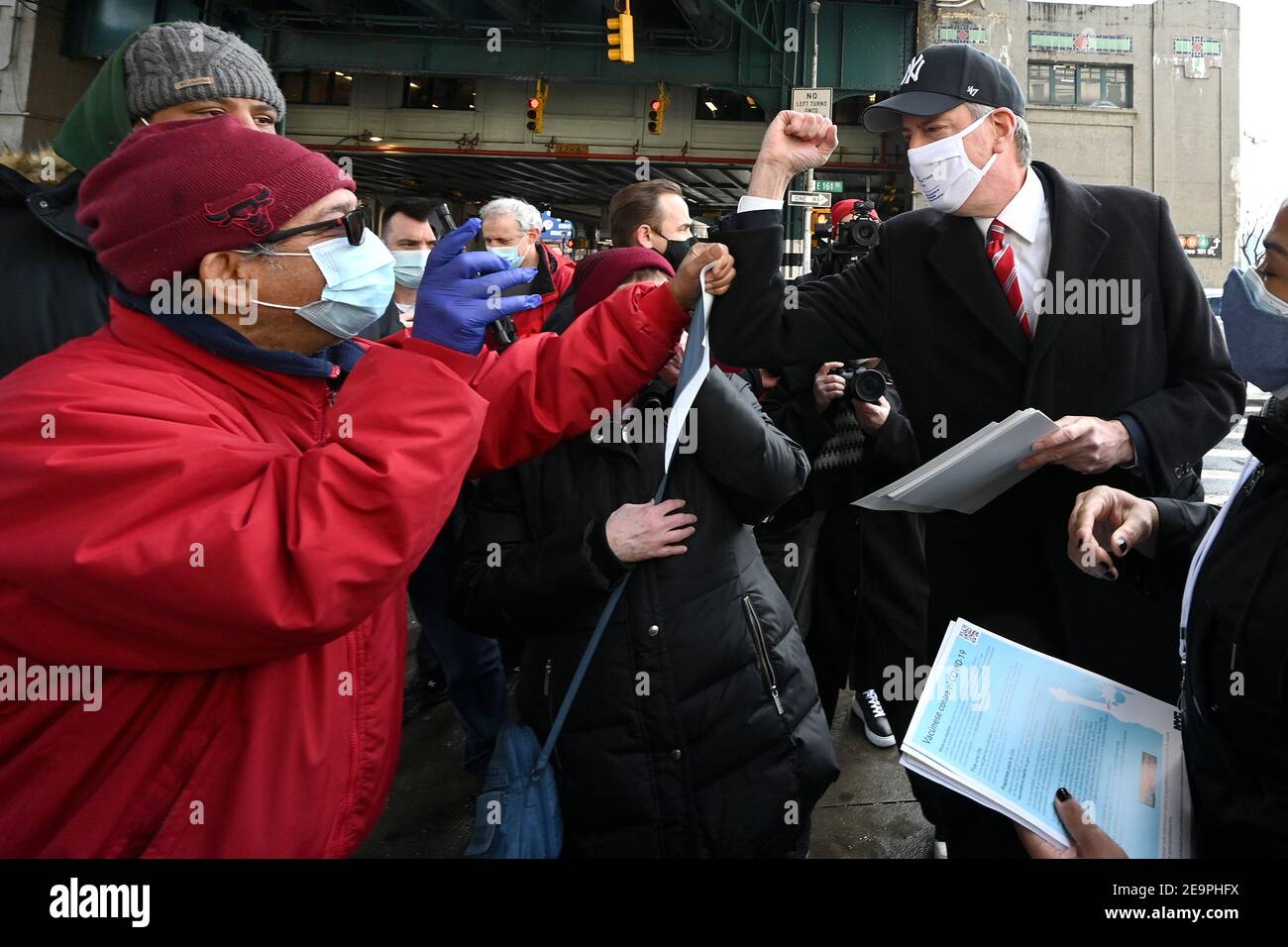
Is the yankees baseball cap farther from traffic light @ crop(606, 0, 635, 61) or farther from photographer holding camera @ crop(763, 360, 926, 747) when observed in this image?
traffic light @ crop(606, 0, 635, 61)

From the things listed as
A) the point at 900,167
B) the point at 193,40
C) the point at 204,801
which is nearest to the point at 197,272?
the point at 204,801

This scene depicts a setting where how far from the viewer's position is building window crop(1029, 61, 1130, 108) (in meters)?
20.0

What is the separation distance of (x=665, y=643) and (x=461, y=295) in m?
0.96

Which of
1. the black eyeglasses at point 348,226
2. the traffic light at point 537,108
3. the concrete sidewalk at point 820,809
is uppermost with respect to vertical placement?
the traffic light at point 537,108

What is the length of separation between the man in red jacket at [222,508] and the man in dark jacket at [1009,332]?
80 centimetres

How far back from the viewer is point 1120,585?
1691mm

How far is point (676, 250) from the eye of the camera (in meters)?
3.09

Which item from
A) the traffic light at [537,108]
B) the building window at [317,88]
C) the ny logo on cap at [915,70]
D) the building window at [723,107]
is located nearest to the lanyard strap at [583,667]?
the ny logo on cap at [915,70]

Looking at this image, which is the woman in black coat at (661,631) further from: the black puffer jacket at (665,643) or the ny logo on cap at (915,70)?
the ny logo on cap at (915,70)

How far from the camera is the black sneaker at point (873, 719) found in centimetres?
369

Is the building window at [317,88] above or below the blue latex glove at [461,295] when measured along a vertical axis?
above

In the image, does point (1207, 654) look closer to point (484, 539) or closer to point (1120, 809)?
point (1120, 809)

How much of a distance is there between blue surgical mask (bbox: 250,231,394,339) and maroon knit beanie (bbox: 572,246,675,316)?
1.00m

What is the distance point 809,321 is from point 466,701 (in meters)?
2.22
